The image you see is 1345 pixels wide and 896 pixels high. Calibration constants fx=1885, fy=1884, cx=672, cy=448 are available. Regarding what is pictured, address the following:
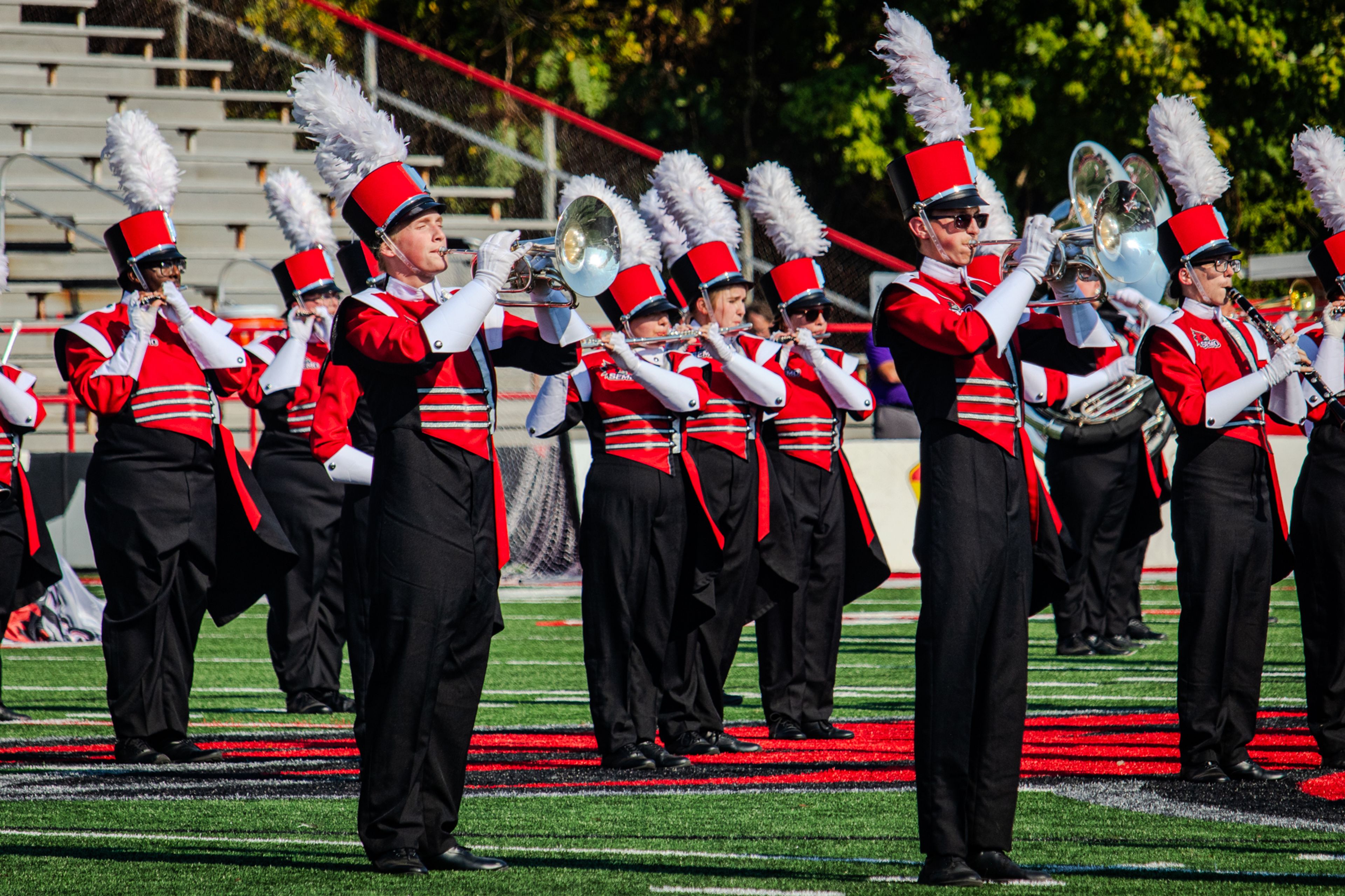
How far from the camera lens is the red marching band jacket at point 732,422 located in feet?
25.2

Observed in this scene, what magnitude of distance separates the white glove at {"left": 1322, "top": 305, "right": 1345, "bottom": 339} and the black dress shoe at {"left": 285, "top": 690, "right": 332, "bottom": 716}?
4717 millimetres

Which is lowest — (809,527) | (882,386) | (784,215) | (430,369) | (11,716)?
(11,716)

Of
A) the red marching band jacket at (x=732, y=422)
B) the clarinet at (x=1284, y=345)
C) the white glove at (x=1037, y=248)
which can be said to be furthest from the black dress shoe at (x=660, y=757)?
the white glove at (x=1037, y=248)

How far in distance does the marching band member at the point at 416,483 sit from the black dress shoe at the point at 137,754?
2380 mm

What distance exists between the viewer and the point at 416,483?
5047 millimetres

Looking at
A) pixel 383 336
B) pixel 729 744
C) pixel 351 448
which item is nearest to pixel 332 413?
pixel 351 448

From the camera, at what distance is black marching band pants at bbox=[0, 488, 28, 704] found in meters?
8.16

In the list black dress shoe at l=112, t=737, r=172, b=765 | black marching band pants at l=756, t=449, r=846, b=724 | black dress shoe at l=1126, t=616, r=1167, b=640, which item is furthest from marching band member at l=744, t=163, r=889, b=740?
black dress shoe at l=1126, t=616, r=1167, b=640

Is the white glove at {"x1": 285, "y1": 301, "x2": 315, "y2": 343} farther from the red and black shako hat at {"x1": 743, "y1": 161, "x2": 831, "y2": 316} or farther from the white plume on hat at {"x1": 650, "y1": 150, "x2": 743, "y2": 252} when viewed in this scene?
the red and black shako hat at {"x1": 743, "y1": 161, "x2": 831, "y2": 316}

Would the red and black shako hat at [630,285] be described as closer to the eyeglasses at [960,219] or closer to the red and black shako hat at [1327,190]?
the eyeglasses at [960,219]

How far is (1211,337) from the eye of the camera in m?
6.51

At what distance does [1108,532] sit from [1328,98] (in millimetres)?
10974

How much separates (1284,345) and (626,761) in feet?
9.04

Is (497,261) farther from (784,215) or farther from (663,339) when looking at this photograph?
(784,215)
